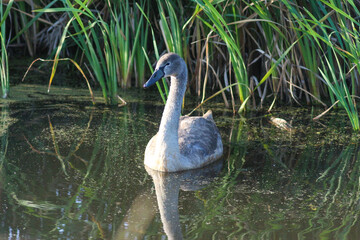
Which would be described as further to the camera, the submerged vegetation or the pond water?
the submerged vegetation

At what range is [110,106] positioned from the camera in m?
6.60

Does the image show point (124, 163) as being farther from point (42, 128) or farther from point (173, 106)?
point (42, 128)

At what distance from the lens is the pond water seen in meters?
3.69

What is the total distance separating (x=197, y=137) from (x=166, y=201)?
4.06 ft

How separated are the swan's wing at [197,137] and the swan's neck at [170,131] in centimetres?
18

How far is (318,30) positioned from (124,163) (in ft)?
9.57

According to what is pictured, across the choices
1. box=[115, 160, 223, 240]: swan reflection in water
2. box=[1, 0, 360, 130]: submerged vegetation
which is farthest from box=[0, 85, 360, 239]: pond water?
box=[1, 0, 360, 130]: submerged vegetation

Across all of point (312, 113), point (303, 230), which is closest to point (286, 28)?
point (312, 113)

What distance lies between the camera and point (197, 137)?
5301 mm

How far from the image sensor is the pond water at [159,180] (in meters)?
3.69

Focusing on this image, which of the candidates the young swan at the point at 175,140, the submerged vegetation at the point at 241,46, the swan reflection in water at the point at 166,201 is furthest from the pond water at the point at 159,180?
the submerged vegetation at the point at 241,46

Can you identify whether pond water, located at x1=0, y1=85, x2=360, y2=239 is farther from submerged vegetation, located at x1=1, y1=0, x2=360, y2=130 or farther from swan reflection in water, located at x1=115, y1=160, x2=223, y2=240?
submerged vegetation, located at x1=1, y1=0, x2=360, y2=130

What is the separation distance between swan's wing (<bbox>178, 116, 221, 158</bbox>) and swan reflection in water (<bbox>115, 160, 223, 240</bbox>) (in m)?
0.14

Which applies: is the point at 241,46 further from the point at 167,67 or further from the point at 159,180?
the point at 159,180
